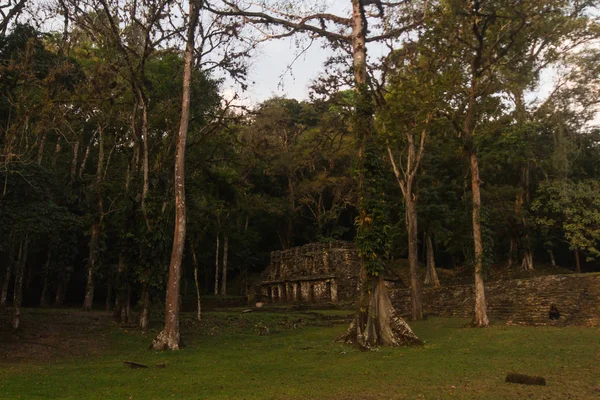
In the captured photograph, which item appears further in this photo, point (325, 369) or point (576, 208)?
point (576, 208)

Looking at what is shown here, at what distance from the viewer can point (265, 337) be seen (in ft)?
63.7

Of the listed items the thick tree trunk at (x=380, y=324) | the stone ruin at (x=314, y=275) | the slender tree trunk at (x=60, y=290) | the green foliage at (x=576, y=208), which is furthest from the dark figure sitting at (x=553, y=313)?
the slender tree trunk at (x=60, y=290)

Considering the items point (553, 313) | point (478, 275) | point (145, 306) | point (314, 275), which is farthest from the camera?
point (314, 275)

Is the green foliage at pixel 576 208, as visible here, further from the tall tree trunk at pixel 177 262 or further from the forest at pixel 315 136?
the tall tree trunk at pixel 177 262

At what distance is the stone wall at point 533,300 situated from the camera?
60.4ft

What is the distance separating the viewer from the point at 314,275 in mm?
33719

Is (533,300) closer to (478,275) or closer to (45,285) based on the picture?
(478,275)

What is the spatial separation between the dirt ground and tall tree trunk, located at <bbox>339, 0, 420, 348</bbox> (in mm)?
8411

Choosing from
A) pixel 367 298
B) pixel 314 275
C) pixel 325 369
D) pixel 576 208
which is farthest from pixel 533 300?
pixel 314 275

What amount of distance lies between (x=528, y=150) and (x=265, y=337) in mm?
22497

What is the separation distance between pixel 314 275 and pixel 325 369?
22631 millimetres

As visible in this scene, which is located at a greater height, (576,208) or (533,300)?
(576,208)

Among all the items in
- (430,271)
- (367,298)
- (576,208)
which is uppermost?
(576,208)

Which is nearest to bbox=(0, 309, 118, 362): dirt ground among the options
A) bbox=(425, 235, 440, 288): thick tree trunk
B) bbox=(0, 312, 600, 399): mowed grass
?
bbox=(0, 312, 600, 399): mowed grass
